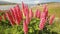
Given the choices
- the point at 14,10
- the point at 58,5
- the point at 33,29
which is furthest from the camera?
the point at 58,5

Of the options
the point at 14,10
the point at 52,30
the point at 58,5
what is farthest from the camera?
the point at 58,5

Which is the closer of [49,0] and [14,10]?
[14,10]

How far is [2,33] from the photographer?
3391mm

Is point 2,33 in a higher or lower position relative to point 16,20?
lower

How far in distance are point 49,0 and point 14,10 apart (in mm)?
8988

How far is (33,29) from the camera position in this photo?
333 cm

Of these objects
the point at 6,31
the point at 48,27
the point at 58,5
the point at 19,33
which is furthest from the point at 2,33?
the point at 58,5

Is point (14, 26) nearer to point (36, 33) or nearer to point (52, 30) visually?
point (36, 33)

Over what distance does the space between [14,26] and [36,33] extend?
311 millimetres

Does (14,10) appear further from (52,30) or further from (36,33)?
(52,30)

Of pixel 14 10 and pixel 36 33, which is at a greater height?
pixel 14 10

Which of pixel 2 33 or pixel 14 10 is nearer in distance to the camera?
pixel 14 10

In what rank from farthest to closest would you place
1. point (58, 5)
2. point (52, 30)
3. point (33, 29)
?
point (58, 5), point (52, 30), point (33, 29)

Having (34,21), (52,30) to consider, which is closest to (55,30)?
(52,30)
